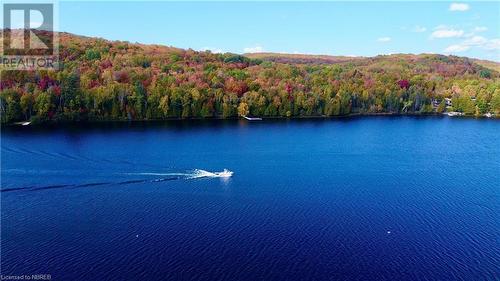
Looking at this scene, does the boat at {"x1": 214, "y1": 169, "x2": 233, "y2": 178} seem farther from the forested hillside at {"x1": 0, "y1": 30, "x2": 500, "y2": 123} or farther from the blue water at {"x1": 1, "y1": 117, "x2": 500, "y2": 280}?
the forested hillside at {"x1": 0, "y1": 30, "x2": 500, "y2": 123}

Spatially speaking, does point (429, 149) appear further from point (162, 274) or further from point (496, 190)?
point (162, 274)

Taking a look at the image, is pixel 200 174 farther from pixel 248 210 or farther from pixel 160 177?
pixel 248 210

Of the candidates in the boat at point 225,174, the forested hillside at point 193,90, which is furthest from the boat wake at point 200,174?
the forested hillside at point 193,90

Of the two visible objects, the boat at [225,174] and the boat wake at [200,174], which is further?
the boat at [225,174]

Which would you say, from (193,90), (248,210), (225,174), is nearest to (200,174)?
(225,174)

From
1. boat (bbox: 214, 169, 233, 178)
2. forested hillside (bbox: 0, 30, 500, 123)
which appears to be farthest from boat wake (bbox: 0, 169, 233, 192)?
forested hillside (bbox: 0, 30, 500, 123)

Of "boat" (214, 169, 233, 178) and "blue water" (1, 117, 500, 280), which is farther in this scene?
"boat" (214, 169, 233, 178)

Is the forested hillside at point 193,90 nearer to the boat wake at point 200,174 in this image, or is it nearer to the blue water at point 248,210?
the blue water at point 248,210
